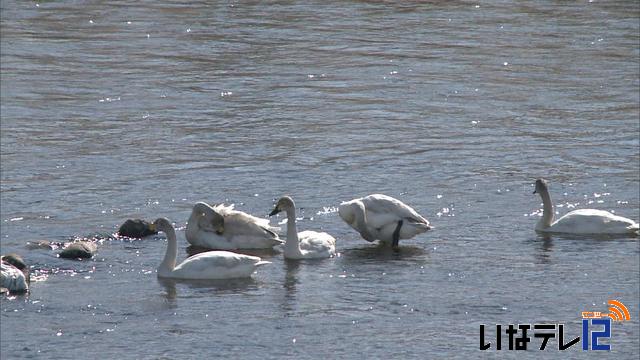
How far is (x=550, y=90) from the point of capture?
84.2 feet

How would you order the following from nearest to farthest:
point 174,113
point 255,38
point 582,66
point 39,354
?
point 39,354, point 174,113, point 582,66, point 255,38

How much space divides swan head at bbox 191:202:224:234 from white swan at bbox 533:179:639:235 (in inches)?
130

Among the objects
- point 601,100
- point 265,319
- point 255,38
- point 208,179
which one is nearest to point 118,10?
point 255,38

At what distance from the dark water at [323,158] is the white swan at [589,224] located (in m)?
0.24

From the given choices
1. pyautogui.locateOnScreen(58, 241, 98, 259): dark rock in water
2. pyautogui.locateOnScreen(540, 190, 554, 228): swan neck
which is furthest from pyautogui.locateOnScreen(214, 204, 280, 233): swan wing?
pyautogui.locateOnScreen(540, 190, 554, 228): swan neck

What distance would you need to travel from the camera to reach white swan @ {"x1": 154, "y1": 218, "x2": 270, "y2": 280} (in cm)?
1473

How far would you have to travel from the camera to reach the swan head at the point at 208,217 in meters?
16.0

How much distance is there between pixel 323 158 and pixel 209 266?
19.2 feet

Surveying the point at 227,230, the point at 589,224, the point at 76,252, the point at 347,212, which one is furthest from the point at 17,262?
the point at 589,224

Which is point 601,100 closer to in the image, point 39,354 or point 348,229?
point 348,229

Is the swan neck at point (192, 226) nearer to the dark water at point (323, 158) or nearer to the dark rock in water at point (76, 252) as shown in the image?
the dark water at point (323, 158)

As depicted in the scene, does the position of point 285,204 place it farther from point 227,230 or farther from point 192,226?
→ point 192,226

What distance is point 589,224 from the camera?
1620 centimetres

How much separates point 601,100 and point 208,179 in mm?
7880
